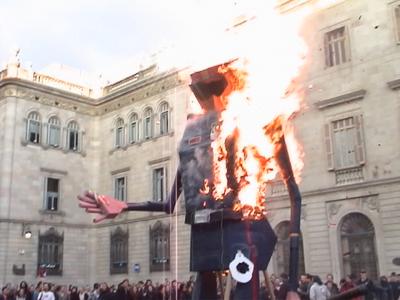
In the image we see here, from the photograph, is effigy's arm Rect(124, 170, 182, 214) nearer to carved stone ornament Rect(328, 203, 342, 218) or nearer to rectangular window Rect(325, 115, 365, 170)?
rectangular window Rect(325, 115, 365, 170)

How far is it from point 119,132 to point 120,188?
3206 millimetres

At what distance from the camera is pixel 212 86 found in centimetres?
517

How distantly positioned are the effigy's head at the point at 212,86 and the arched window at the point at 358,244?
14.8 metres

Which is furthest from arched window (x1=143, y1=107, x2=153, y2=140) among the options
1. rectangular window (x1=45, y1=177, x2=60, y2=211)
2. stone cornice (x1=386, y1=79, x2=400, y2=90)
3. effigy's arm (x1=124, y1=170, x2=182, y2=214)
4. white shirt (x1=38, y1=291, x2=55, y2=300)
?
effigy's arm (x1=124, y1=170, x2=182, y2=214)

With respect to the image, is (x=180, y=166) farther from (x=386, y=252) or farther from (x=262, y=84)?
(x=386, y=252)

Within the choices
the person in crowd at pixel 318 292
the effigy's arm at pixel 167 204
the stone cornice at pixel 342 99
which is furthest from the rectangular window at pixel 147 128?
the effigy's arm at pixel 167 204

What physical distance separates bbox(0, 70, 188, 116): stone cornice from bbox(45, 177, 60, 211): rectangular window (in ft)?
13.9

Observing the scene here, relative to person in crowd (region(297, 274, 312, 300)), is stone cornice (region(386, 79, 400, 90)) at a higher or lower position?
higher

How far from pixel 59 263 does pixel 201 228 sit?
84.6ft

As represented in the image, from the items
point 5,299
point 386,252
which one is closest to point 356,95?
point 386,252

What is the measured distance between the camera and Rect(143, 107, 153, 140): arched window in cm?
2884

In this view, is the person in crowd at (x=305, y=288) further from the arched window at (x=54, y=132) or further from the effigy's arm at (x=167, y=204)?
the arched window at (x=54, y=132)

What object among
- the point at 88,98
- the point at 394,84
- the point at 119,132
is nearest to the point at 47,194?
the point at 119,132

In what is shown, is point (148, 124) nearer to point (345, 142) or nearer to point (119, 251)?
point (119, 251)
